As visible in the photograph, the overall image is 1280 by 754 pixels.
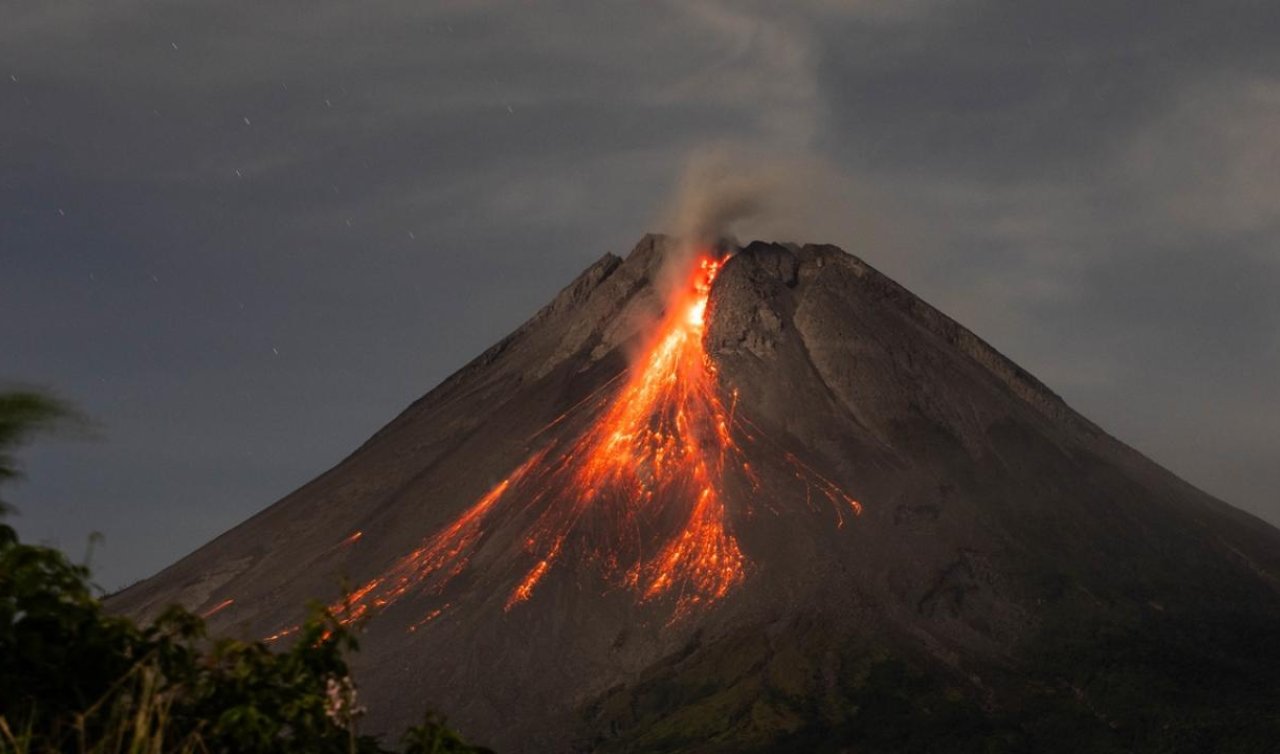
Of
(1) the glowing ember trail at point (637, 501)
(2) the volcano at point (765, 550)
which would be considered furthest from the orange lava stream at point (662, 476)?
(2) the volcano at point (765, 550)

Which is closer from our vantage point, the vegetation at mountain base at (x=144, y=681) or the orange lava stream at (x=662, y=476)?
the vegetation at mountain base at (x=144, y=681)

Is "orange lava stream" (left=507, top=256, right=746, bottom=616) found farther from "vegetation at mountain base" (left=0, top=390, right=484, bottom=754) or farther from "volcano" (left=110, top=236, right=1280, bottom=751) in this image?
"vegetation at mountain base" (left=0, top=390, right=484, bottom=754)

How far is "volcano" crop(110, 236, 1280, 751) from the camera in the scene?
97.1 meters

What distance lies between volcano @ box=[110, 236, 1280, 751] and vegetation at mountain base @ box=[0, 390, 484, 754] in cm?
8604

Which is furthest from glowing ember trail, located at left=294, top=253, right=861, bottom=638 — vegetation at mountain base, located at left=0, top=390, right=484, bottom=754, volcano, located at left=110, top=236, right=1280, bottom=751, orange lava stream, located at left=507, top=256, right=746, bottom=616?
vegetation at mountain base, located at left=0, top=390, right=484, bottom=754

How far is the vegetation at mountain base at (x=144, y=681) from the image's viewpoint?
6516 millimetres

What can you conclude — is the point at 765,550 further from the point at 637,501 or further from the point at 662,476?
the point at 662,476

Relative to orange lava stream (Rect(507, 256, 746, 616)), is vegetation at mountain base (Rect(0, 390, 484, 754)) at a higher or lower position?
lower

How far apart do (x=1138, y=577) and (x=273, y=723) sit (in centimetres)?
11243

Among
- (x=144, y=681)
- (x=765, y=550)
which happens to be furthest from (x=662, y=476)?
(x=144, y=681)

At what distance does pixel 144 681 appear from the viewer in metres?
6.65

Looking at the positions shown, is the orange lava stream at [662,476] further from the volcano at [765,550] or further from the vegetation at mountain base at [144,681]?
the vegetation at mountain base at [144,681]

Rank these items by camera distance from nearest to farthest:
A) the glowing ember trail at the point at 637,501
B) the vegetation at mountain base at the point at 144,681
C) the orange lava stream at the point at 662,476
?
the vegetation at mountain base at the point at 144,681 → the orange lava stream at the point at 662,476 → the glowing ember trail at the point at 637,501

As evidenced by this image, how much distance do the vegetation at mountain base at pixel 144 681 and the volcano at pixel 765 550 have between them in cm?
8604
